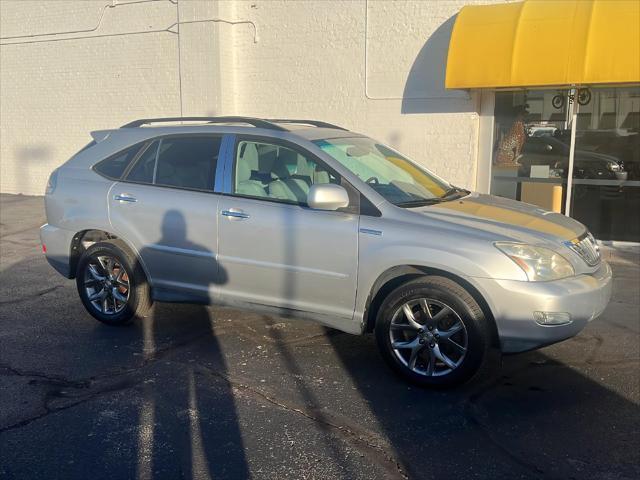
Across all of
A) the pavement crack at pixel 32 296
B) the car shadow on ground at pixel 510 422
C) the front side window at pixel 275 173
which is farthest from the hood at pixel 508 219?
the pavement crack at pixel 32 296

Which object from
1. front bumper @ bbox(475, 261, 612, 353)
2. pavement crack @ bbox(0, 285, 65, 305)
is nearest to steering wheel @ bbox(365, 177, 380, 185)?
front bumper @ bbox(475, 261, 612, 353)

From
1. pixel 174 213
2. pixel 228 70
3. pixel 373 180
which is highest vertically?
pixel 228 70

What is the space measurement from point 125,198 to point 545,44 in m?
6.11

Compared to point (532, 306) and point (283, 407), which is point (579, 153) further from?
point (283, 407)

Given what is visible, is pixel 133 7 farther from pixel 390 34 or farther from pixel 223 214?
pixel 223 214

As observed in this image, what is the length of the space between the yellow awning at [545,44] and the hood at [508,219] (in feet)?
13.3

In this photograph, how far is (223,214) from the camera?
5.02 meters

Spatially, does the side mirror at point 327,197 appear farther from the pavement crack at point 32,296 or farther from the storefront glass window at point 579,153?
the storefront glass window at point 579,153

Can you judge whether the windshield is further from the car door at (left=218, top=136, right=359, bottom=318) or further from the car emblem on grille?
the car emblem on grille

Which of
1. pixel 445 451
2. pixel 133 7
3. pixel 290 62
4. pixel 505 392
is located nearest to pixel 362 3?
pixel 290 62

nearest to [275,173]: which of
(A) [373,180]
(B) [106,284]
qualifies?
(A) [373,180]

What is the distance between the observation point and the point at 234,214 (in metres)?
4.98

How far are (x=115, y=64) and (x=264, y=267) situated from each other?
10.3 m

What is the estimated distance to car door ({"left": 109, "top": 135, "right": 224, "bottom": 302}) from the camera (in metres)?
5.14
